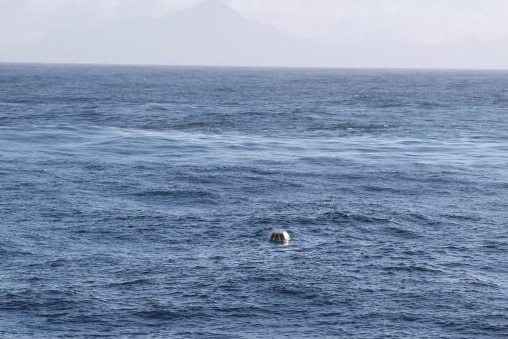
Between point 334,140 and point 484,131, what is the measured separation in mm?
26804

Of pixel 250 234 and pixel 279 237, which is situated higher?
pixel 279 237

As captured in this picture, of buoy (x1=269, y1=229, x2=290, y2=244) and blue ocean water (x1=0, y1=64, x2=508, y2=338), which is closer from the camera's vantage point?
blue ocean water (x1=0, y1=64, x2=508, y2=338)

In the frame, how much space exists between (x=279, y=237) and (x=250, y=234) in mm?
2853

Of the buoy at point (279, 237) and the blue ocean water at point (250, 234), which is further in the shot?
the buoy at point (279, 237)

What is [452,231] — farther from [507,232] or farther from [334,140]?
[334,140]

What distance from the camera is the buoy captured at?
55125 mm

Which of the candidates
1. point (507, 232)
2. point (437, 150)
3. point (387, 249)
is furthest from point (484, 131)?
point (387, 249)

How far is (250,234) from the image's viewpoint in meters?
57.5

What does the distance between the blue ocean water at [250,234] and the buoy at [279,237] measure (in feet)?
2.35

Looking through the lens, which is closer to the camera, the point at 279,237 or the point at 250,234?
the point at 279,237

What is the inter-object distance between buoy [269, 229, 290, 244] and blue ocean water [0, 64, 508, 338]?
72 centimetres

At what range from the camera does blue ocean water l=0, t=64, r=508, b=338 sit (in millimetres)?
41688

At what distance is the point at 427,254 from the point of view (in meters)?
53.4

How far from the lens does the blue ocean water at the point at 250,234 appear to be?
4169 cm
